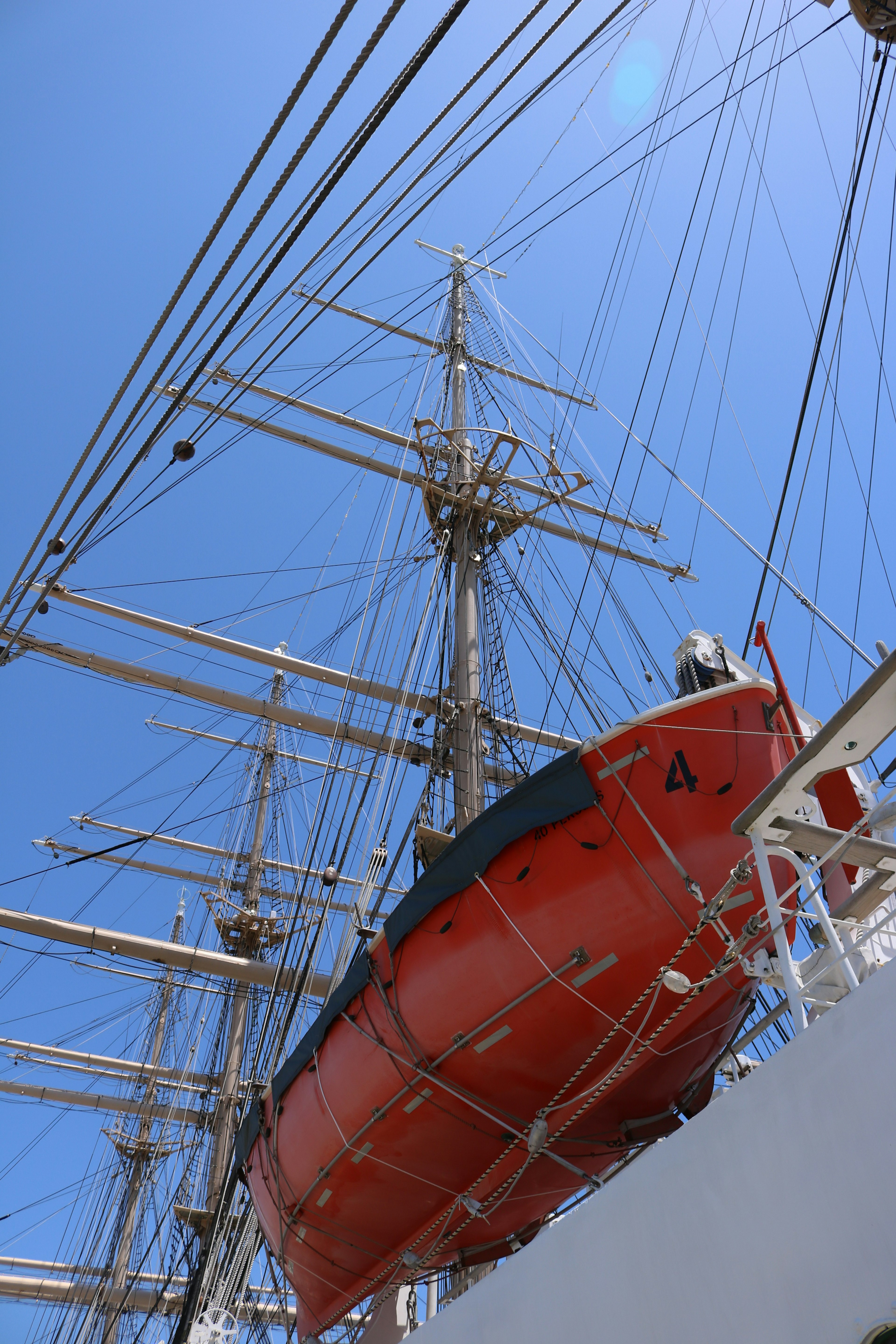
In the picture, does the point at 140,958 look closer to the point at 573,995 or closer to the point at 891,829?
the point at 573,995

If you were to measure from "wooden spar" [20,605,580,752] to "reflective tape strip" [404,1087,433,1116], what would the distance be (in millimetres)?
7205

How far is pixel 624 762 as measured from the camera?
5.27m

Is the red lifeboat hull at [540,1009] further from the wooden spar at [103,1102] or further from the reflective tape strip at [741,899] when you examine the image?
the wooden spar at [103,1102]

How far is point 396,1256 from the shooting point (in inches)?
263

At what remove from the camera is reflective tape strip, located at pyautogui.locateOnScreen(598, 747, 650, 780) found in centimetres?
524

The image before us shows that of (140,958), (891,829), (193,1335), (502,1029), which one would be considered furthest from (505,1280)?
(140,958)

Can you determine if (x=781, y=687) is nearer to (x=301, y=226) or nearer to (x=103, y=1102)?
(x=301, y=226)

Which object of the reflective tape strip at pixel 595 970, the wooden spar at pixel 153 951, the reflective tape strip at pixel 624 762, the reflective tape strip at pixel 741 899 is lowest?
the reflective tape strip at pixel 595 970

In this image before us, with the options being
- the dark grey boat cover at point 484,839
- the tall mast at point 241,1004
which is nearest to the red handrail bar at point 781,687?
the dark grey boat cover at point 484,839

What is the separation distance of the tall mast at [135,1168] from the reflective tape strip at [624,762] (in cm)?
1875

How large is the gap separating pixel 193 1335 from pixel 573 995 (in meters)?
8.24

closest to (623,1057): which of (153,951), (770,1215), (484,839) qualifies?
(484,839)

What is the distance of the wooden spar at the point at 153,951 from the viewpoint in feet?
41.8

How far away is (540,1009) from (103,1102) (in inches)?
930
